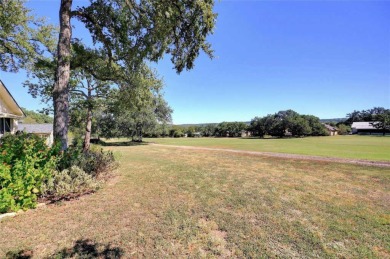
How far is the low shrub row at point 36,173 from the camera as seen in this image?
422cm

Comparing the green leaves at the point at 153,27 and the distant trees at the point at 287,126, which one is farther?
the distant trees at the point at 287,126

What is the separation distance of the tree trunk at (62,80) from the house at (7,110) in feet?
45.6

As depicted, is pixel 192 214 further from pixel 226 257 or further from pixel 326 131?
pixel 326 131

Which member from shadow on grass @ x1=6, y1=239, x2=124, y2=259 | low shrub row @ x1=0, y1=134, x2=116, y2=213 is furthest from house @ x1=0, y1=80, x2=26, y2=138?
shadow on grass @ x1=6, y1=239, x2=124, y2=259

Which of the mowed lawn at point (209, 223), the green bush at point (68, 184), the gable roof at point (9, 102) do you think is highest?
the gable roof at point (9, 102)

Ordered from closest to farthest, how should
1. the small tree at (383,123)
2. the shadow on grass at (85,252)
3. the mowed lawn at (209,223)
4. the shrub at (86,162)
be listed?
the shadow on grass at (85,252) < the mowed lawn at (209,223) < the shrub at (86,162) < the small tree at (383,123)

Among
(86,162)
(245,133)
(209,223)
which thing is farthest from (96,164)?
(245,133)

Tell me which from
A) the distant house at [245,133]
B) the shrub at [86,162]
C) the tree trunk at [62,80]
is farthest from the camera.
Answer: the distant house at [245,133]

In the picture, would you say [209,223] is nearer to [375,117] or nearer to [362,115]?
[375,117]

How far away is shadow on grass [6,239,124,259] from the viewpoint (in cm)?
303

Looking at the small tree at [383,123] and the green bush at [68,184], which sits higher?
the small tree at [383,123]

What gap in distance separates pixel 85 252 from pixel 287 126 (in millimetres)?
66489

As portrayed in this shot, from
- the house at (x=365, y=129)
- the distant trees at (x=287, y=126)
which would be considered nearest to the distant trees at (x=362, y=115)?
the house at (x=365, y=129)

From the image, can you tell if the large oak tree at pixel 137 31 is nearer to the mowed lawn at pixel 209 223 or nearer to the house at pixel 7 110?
the mowed lawn at pixel 209 223
